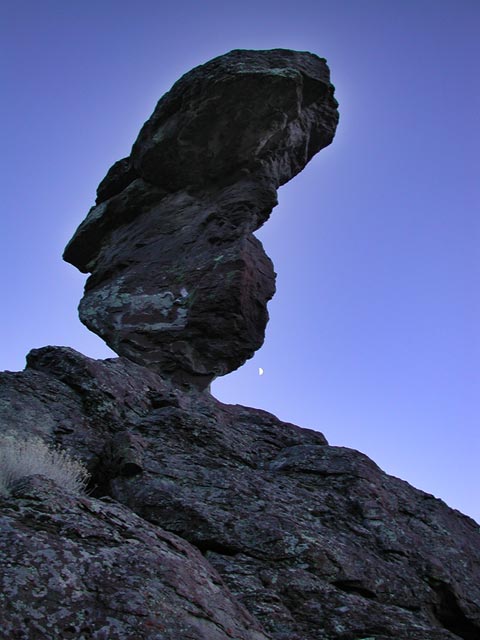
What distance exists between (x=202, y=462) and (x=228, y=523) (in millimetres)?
1821

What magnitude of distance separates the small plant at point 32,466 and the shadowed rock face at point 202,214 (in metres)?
7.29

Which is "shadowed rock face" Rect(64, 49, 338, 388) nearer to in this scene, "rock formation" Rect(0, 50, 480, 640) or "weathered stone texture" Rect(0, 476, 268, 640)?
"rock formation" Rect(0, 50, 480, 640)

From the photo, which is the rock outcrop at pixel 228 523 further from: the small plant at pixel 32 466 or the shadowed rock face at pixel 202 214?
the shadowed rock face at pixel 202 214

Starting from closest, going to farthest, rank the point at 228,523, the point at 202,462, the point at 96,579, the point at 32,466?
the point at 96,579 < the point at 32,466 < the point at 228,523 < the point at 202,462

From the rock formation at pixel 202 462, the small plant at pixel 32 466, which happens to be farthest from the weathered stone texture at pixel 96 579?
the small plant at pixel 32 466

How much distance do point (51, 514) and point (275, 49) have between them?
61.1 ft

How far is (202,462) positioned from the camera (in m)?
10.7

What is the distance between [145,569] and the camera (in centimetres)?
585

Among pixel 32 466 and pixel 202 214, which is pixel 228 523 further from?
pixel 202 214

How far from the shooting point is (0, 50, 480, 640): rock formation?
5711 millimetres

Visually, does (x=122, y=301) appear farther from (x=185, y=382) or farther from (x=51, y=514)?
(x=51, y=514)

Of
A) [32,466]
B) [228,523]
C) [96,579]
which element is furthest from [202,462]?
[96,579]

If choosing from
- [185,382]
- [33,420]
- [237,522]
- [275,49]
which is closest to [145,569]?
[237,522]

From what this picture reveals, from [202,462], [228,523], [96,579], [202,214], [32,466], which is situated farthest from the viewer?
[202,214]
